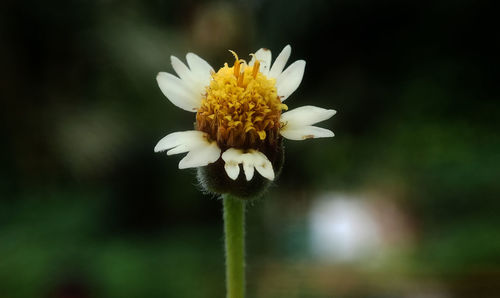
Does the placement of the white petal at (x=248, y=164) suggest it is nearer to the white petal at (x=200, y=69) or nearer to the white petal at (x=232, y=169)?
the white petal at (x=232, y=169)

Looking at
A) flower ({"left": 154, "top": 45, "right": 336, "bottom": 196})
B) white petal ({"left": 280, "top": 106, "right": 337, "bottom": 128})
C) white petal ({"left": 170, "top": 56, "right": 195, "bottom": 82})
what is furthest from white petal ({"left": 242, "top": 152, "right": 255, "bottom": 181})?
white petal ({"left": 170, "top": 56, "right": 195, "bottom": 82})

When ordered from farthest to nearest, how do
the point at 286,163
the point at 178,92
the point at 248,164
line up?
the point at 286,163, the point at 178,92, the point at 248,164

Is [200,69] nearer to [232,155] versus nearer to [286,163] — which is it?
[232,155]

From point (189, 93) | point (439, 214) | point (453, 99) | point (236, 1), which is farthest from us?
point (236, 1)

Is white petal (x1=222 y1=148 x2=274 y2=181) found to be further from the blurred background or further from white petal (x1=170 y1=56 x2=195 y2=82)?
the blurred background

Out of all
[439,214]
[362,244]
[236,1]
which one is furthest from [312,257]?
[236,1]

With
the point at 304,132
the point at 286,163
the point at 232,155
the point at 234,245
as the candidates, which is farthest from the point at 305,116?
the point at 286,163

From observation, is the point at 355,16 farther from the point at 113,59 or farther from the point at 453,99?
the point at 113,59
